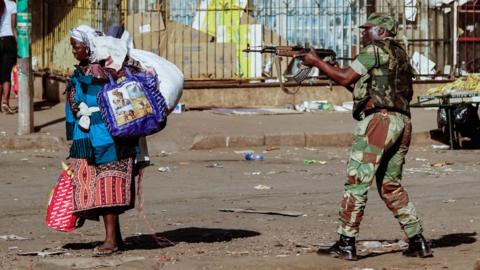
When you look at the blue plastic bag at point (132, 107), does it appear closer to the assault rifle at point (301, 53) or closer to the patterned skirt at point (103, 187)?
the patterned skirt at point (103, 187)

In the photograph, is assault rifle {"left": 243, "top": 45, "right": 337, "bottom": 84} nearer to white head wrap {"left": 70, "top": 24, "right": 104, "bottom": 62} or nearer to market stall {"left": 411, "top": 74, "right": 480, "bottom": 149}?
white head wrap {"left": 70, "top": 24, "right": 104, "bottom": 62}

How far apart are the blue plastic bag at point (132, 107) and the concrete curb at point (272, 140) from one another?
25.1ft


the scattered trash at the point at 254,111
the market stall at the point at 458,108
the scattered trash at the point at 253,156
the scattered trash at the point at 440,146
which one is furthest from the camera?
the scattered trash at the point at 254,111

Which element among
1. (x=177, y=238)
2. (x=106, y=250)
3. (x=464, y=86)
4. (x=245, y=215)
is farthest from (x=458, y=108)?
(x=106, y=250)

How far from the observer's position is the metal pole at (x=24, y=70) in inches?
605

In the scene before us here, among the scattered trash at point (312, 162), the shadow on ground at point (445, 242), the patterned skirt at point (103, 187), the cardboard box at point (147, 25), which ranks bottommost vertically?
the shadow on ground at point (445, 242)

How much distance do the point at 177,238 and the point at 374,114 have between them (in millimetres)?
2230

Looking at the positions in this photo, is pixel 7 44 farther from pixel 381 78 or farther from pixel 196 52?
pixel 381 78

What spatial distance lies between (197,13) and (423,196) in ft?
Result: 27.4

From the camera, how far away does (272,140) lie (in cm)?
1589

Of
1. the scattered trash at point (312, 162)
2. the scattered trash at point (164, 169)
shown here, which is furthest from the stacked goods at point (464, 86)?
the scattered trash at point (164, 169)

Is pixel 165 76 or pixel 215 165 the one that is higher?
pixel 165 76

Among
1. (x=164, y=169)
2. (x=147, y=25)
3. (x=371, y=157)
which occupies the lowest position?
(x=164, y=169)

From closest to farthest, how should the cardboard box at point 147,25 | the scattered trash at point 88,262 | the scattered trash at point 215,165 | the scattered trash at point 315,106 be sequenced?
1. the scattered trash at point 88,262
2. the scattered trash at point 215,165
3. the scattered trash at point 315,106
4. the cardboard box at point 147,25
